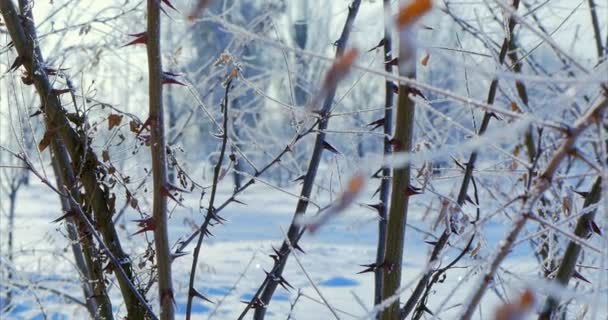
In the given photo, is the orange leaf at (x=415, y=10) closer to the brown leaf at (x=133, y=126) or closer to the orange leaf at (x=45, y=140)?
the orange leaf at (x=45, y=140)

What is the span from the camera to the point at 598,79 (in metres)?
0.68

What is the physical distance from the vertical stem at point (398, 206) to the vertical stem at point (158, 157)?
395 millimetres

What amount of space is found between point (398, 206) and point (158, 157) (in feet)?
1.41

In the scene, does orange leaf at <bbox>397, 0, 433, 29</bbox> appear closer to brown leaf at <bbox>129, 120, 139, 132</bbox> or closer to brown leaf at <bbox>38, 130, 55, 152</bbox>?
brown leaf at <bbox>38, 130, 55, 152</bbox>

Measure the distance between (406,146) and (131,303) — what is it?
0.68 metres

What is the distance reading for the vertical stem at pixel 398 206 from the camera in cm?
129

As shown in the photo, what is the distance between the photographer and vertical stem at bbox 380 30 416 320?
1.29m

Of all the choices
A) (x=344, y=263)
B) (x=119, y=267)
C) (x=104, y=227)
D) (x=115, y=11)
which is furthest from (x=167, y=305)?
(x=344, y=263)

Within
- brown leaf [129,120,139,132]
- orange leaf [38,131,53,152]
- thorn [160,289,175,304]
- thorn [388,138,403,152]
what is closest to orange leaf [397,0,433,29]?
thorn [388,138,403,152]

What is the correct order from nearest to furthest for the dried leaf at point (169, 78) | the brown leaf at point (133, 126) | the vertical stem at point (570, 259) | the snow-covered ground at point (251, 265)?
1. the vertical stem at point (570, 259)
2. the dried leaf at point (169, 78)
3. the brown leaf at point (133, 126)
4. the snow-covered ground at point (251, 265)

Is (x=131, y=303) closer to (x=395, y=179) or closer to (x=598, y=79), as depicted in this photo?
(x=395, y=179)

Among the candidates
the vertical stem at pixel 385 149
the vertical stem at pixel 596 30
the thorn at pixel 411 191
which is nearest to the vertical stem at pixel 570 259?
the thorn at pixel 411 191

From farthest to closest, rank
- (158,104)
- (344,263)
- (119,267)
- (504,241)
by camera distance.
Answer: (344,263) < (119,267) < (158,104) < (504,241)

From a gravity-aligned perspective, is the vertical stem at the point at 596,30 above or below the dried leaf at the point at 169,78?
above
